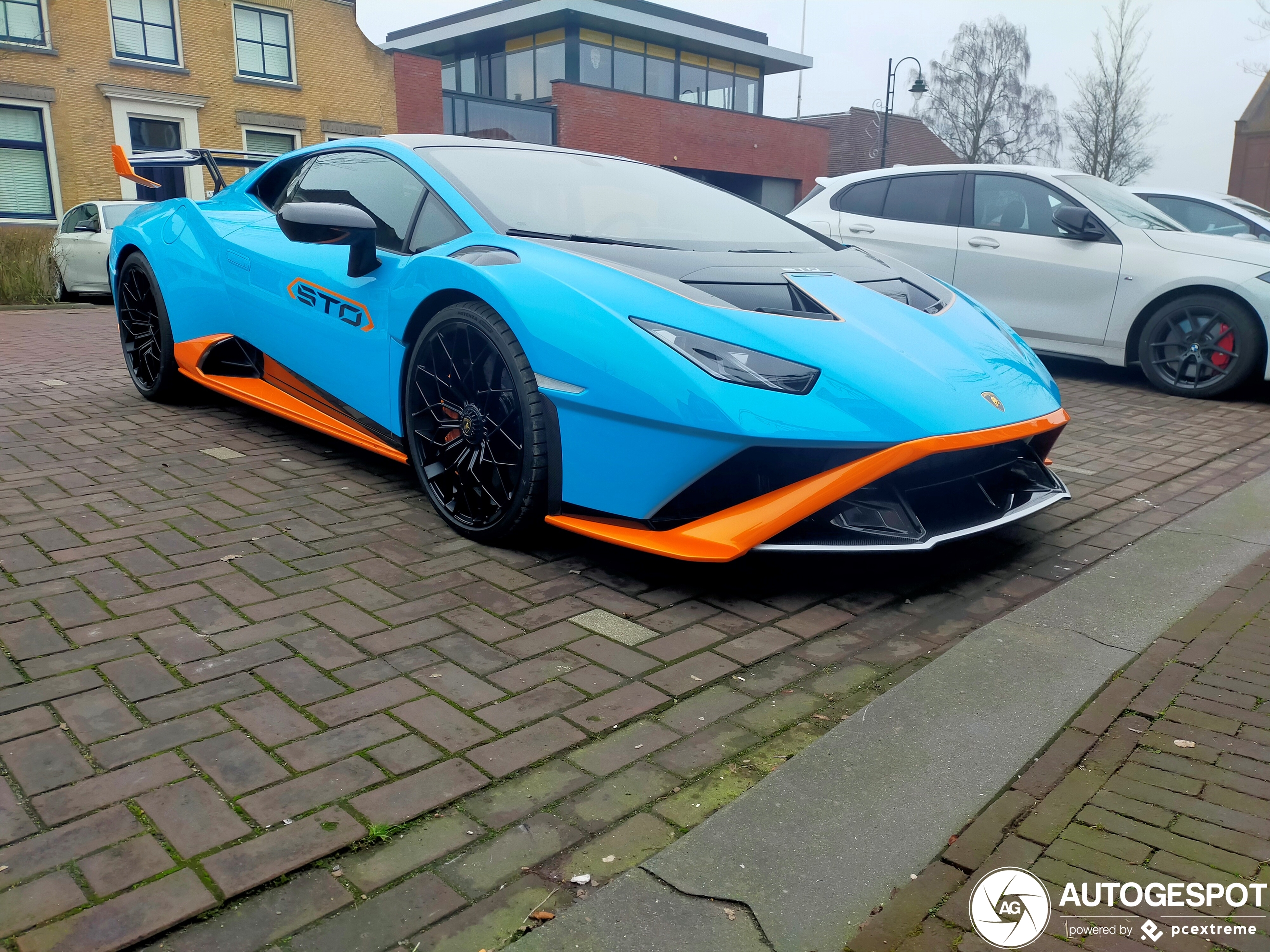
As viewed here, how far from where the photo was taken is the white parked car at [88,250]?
12797mm

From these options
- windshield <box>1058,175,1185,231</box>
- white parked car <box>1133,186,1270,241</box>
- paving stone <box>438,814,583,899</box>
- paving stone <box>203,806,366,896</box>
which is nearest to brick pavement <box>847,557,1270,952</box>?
paving stone <box>438,814,583,899</box>

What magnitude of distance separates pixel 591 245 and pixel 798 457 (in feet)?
3.39

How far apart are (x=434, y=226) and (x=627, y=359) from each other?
3.73ft

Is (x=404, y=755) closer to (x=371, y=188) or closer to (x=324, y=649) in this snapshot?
(x=324, y=649)

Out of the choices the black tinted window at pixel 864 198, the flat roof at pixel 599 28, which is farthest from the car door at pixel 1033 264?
the flat roof at pixel 599 28

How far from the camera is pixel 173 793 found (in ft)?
6.55

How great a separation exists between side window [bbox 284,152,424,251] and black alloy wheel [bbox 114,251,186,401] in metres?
1.15

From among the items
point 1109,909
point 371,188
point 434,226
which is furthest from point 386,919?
point 371,188

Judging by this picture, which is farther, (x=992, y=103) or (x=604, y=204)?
(x=992, y=103)

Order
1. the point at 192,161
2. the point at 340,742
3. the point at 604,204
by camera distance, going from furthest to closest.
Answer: the point at 192,161
the point at 604,204
the point at 340,742

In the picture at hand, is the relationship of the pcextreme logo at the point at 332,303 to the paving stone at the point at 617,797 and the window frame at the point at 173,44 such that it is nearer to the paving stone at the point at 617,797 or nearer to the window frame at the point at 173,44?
the paving stone at the point at 617,797

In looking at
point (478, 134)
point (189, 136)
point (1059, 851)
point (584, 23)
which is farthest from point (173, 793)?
point (584, 23)

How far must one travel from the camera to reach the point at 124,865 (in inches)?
70.2

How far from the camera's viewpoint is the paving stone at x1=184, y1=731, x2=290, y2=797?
80.3 inches
